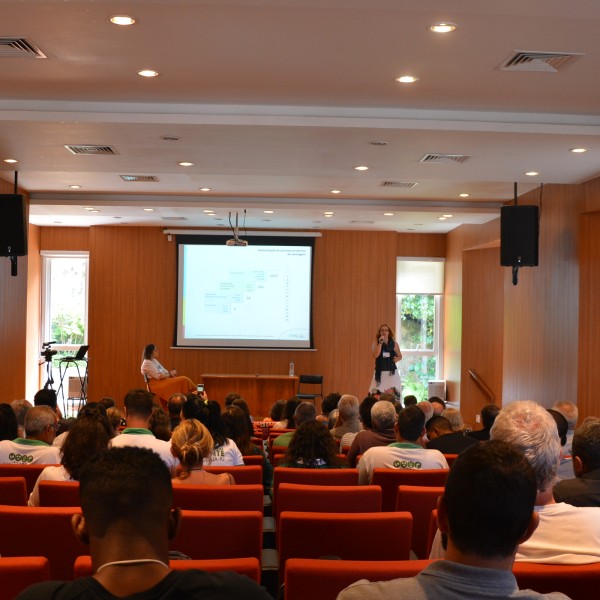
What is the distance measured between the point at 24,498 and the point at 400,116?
4.30m

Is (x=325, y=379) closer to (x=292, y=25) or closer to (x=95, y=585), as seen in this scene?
(x=292, y=25)

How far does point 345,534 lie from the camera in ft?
9.62

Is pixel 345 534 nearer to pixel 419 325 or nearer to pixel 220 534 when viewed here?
pixel 220 534

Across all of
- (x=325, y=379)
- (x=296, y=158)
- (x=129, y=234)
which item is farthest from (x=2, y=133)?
(x=325, y=379)

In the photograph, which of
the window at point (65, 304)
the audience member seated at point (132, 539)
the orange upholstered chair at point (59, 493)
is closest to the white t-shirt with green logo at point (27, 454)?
the orange upholstered chair at point (59, 493)

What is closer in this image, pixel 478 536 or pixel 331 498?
pixel 478 536

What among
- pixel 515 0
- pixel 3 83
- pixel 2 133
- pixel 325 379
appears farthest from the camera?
pixel 325 379

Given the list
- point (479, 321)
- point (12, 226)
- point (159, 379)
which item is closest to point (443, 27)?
point (12, 226)

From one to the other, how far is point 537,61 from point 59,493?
395cm

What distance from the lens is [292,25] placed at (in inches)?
177

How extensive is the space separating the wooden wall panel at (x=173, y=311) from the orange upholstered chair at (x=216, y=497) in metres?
11.4

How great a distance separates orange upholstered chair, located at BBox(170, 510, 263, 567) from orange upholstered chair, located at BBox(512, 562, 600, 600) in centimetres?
121

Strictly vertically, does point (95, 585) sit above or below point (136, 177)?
below

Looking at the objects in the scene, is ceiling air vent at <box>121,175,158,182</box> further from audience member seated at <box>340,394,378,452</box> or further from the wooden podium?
the wooden podium
